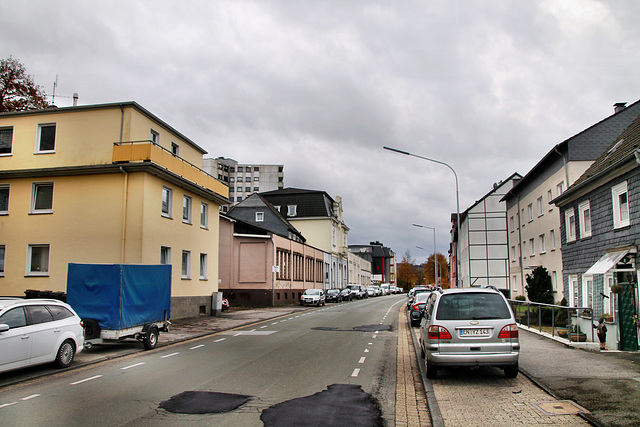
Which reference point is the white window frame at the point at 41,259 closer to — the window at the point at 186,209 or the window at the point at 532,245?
the window at the point at 186,209

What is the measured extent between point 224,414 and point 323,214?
202 feet

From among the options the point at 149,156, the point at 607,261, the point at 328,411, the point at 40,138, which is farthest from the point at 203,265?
the point at 328,411

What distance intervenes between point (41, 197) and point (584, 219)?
74.9 feet

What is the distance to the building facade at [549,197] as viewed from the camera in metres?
26.5

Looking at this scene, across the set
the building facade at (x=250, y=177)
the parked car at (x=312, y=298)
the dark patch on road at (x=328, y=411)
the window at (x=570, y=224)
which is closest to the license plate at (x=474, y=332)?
the dark patch on road at (x=328, y=411)

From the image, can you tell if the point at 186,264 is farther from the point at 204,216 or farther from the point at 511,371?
the point at 511,371

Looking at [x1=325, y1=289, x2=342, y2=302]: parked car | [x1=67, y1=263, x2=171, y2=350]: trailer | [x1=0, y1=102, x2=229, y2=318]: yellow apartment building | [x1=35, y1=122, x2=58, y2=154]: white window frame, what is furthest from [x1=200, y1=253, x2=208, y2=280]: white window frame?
[x1=325, y1=289, x2=342, y2=302]: parked car

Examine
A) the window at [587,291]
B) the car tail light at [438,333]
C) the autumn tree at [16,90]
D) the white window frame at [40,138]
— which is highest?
the autumn tree at [16,90]

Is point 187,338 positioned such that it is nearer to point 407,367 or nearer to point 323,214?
point 407,367

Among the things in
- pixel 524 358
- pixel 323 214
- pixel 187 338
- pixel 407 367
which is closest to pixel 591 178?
pixel 524 358

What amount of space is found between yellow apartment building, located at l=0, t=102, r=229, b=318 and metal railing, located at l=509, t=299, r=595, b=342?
14.8m

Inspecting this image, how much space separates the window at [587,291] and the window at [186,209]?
58.1 feet

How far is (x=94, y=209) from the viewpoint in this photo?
21734 millimetres

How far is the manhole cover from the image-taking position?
279 inches
